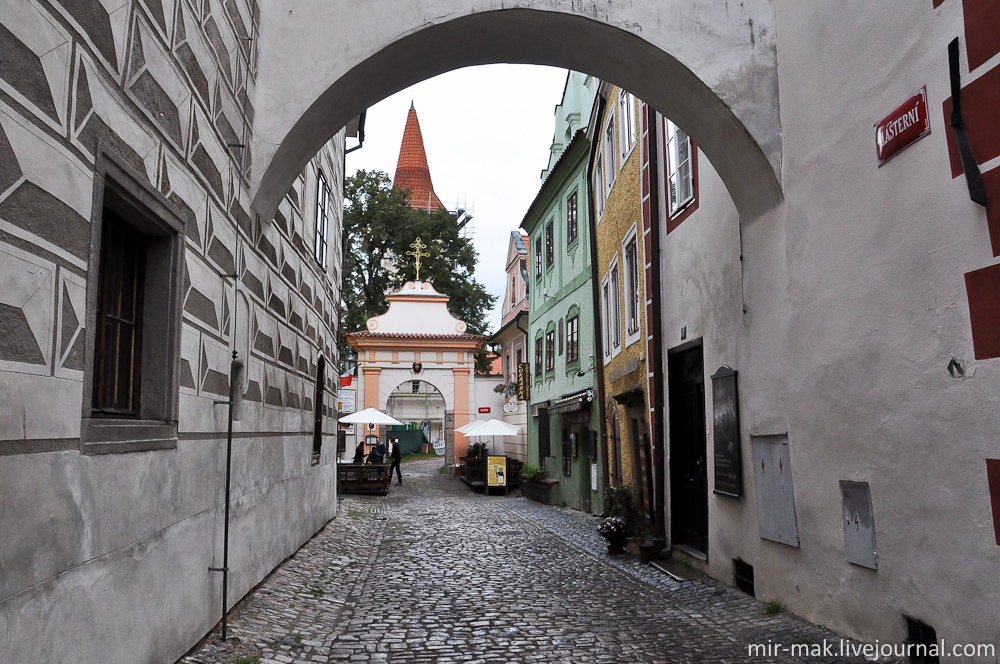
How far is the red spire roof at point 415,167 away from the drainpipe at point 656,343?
44075 millimetres

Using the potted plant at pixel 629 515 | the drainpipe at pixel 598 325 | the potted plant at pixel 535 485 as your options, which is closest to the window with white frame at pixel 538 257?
the potted plant at pixel 535 485

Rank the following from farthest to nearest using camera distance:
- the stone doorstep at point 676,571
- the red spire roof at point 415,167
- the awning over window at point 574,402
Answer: the red spire roof at point 415,167
the awning over window at point 574,402
the stone doorstep at point 676,571

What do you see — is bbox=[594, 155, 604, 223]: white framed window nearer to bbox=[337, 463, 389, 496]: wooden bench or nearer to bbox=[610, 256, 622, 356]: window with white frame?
→ bbox=[610, 256, 622, 356]: window with white frame

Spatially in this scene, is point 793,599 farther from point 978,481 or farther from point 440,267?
point 440,267

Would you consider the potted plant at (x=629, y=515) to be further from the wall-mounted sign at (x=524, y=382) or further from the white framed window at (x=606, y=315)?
the wall-mounted sign at (x=524, y=382)

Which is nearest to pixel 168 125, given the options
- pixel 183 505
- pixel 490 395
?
pixel 183 505

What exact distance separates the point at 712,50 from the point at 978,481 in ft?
14.5

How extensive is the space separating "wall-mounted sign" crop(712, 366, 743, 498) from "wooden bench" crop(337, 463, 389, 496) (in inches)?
549

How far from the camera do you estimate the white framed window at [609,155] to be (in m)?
14.6

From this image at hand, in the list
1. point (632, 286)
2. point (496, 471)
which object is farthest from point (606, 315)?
point (496, 471)

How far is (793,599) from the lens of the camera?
6777 millimetres

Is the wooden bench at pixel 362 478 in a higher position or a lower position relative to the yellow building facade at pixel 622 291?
lower

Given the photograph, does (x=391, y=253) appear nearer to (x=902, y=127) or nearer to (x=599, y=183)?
(x=599, y=183)

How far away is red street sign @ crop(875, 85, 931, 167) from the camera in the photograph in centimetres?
500
